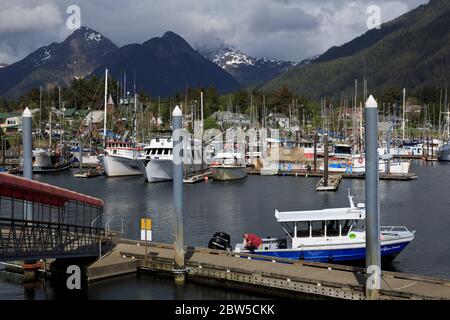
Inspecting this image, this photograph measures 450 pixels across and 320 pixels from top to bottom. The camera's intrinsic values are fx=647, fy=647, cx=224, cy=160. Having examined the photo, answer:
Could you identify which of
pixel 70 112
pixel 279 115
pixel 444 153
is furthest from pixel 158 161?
pixel 279 115

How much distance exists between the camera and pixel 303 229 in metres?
36.0

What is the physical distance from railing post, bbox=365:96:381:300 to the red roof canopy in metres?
13.6

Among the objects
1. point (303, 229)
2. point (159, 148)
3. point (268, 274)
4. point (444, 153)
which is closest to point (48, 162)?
point (159, 148)

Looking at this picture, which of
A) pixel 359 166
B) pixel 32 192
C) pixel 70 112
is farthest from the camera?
pixel 70 112

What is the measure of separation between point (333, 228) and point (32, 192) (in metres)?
16.8

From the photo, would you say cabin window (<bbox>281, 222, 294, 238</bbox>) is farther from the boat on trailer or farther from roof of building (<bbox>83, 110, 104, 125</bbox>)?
roof of building (<bbox>83, 110, 104, 125</bbox>)

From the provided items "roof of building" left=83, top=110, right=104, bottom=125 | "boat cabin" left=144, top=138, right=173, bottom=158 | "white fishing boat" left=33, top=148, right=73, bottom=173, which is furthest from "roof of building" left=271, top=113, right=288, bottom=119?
"boat cabin" left=144, top=138, right=173, bottom=158

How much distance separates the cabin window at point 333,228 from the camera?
117 feet

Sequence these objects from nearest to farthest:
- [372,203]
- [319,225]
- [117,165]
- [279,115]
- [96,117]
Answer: [372,203] → [319,225] → [117,165] → [96,117] → [279,115]

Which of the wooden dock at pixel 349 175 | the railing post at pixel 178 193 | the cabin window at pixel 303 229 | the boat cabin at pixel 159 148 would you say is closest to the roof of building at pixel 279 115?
the wooden dock at pixel 349 175

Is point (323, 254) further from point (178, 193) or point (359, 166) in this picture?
point (359, 166)

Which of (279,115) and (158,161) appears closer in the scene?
(158,161)

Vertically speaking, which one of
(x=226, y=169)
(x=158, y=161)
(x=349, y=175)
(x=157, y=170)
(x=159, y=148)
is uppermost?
(x=159, y=148)

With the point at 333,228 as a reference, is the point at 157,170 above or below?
above
